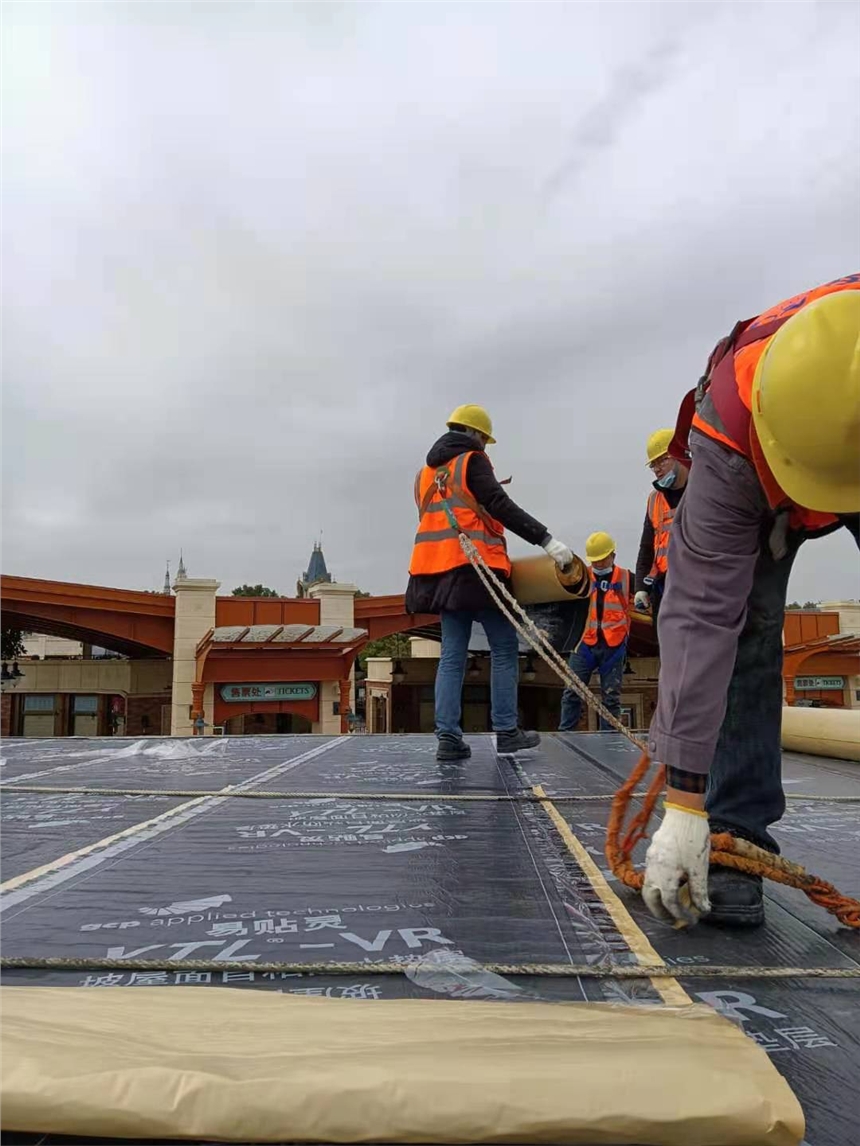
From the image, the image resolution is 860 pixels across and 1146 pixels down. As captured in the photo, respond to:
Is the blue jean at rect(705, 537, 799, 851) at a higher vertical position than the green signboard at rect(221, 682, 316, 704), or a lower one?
higher

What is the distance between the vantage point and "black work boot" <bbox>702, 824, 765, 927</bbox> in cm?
117

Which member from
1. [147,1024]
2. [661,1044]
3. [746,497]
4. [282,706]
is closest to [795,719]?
[746,497]

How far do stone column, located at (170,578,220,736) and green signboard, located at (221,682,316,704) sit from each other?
1.12 ft

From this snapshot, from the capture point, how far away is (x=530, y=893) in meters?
1.28

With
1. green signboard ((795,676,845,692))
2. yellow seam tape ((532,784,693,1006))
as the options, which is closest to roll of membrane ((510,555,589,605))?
yellow seam tape ((532,784,693,1006))

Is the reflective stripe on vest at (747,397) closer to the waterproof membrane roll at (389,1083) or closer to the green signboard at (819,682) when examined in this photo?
the waterproof membrane roll at (389,1083)

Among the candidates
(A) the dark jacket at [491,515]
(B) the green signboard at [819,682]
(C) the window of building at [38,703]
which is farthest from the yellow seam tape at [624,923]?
(C) the window of building at [38,703]

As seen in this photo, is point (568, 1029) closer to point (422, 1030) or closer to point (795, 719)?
point (422, 1030)

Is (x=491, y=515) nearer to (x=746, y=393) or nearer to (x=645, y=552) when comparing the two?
(x=746, y=393)

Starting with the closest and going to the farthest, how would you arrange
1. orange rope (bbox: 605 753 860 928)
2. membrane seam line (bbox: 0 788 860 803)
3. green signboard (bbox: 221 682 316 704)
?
orange rope (bbox: 605 753 860 928) < membrane seam line (bbox: 0 788 860 803) < green signboard (bbox: 221 682 316 704)

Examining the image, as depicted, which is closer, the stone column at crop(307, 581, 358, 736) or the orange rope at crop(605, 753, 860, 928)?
the orange rope at crop(605, 753, 860, 928)

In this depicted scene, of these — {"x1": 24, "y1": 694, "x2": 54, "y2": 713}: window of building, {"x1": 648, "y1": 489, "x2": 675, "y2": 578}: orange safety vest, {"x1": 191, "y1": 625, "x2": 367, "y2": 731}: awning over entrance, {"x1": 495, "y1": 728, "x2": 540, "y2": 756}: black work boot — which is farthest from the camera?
{"x1": 24, "y1": 694, "x2": 54, "y2": 713}: window of building

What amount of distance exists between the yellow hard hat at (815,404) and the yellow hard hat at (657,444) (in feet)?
11.9

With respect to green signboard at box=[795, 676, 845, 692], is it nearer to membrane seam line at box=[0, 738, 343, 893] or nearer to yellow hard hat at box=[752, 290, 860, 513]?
membrane seam line at box=[0, 738, 343, 893]
